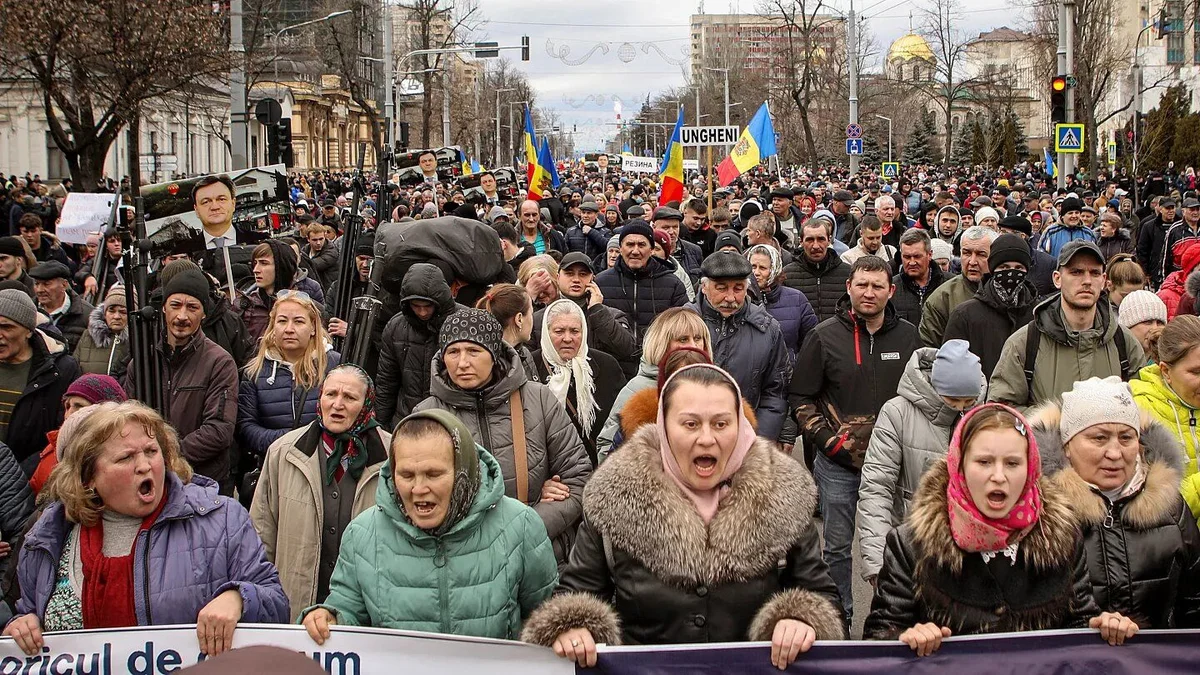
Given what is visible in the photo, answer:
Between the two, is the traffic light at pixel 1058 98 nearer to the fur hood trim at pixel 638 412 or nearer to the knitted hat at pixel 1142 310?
the knitted hat at pixel 1142 310

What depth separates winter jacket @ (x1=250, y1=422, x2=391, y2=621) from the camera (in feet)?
16.5

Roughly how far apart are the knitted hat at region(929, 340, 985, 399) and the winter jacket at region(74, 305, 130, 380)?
15.1 feet

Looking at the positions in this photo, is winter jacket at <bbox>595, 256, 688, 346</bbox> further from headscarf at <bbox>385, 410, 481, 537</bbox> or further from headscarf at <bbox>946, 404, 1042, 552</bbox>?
headscarf at <bbox>946, 404, 1042, 552</bbox>

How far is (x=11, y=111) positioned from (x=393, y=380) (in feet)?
139

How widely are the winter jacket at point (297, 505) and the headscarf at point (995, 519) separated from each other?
7.41ft

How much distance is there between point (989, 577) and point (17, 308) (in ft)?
16.4

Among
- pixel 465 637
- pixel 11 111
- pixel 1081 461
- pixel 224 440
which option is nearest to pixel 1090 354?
pixel 1081 461

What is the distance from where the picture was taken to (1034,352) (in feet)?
20.1

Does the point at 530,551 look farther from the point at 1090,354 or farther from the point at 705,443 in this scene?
the point at 1090,354

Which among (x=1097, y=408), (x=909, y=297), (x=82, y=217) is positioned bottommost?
(x=1097, y=408)

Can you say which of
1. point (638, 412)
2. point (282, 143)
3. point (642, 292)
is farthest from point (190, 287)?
point (282, 143)

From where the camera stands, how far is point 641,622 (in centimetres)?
393

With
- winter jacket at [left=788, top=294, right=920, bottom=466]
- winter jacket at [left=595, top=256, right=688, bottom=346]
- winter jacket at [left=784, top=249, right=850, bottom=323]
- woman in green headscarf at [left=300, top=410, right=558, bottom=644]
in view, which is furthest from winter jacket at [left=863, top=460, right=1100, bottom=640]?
winter jacket at [left=784, top=249, right=850, bottom=323]

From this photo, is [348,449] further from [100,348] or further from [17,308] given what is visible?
[100,348]
